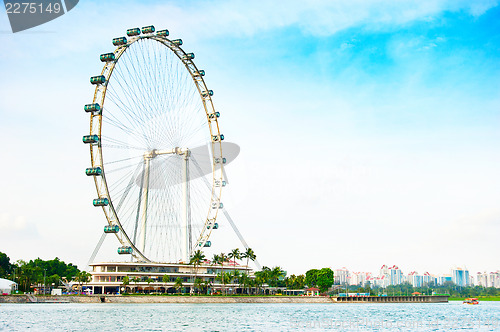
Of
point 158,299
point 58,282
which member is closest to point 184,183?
point 158,299

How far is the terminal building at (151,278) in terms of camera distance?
486ft

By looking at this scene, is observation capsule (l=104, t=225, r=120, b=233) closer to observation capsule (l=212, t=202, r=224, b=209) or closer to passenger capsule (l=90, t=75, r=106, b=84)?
passenger capsule (l=90, t=75, r=106, b=84)

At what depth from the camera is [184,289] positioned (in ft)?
524

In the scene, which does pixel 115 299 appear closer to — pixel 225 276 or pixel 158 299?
pixel 158 299

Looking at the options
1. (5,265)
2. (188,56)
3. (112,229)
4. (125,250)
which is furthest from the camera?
(5,265)

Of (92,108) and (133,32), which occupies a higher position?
(133,32)

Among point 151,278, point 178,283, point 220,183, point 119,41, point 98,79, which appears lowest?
point 178,283

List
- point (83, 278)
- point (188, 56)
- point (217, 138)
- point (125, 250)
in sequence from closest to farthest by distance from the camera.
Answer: point (125, 250), point (188, 56), point (217, 138), point (83, 278)

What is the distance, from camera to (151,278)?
154 m

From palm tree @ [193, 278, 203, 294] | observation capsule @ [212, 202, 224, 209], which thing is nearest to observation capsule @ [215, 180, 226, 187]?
observation capsule @ [212, 202, 224, 209]

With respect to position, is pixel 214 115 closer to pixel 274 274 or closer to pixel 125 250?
pixel 125 250

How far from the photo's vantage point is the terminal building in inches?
5832

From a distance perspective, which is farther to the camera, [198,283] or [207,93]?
[198,283]

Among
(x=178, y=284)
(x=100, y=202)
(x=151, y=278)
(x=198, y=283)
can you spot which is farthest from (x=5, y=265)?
(x=100, y=202)
